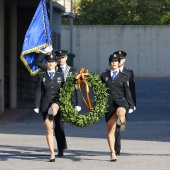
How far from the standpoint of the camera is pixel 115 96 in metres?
13.7

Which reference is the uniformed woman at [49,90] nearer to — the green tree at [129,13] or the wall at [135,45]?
the wall at [135,45]

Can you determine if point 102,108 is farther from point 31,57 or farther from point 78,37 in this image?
point 78,37

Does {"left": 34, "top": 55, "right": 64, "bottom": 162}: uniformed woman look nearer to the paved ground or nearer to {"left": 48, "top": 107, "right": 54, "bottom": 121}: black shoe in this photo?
{"left": 48, "top": 107, "right": 54, "bottom": 121}: black shoe

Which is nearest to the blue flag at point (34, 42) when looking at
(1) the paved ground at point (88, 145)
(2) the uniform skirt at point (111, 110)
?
(1) the paved ground at point (88, 145)

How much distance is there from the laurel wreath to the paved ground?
75 centimetres

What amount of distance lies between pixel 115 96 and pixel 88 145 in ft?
9.84

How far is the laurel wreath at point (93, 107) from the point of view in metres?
13.5

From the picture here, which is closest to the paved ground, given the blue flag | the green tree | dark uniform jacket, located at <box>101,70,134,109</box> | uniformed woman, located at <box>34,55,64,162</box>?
uniformed woman, located at <box>34,55,64,162</box>

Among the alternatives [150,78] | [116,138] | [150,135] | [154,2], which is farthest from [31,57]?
[154,2]

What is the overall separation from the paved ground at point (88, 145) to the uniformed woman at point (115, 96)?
61cm

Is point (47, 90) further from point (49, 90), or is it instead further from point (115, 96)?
point (115, 96)

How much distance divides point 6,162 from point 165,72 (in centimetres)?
4167

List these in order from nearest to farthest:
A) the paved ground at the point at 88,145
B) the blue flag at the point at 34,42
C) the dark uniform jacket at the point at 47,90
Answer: the paved ground at the point at 88,145 < the dark uniform jacket at the point at 47,90 < the blue flag at the point at 34,42

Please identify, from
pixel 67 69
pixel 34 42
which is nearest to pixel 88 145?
pixel 34 42
